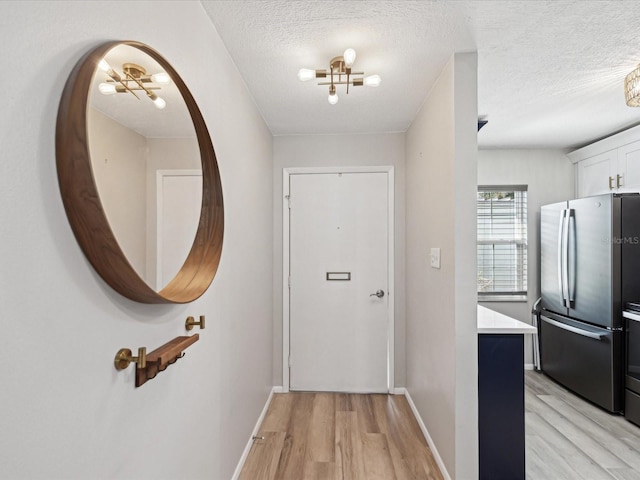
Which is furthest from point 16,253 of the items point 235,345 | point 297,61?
point 297,61

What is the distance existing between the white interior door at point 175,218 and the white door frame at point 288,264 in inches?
71.1

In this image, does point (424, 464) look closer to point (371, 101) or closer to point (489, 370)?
point (489, 370)

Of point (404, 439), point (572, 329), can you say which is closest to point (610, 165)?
point (572, 329)

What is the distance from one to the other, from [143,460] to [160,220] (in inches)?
28.9

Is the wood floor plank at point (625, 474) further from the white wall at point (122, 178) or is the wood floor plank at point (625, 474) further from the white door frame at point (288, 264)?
the white wall at point (122, 178)

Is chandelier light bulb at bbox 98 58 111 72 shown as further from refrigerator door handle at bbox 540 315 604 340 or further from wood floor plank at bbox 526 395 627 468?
refrigerator door handle at bbox 540 315 604 340

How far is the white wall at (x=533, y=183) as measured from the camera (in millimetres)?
3752

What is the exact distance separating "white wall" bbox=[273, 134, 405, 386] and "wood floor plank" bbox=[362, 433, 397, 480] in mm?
820

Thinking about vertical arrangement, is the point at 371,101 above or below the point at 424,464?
above

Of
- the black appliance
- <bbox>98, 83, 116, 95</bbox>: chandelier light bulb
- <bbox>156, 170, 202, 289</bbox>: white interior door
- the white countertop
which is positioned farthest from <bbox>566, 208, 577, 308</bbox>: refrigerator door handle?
<bbox>98, 83, 116, 95</bbox>: chandelier light bulb

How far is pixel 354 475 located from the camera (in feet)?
6.67

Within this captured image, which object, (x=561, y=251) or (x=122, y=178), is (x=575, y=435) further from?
(x=122, y=178)

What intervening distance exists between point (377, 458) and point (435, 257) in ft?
4.35

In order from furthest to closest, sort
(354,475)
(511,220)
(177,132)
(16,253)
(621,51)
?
(511,220) → (354,475) → (621,51) → (177,132) → (16,253)
